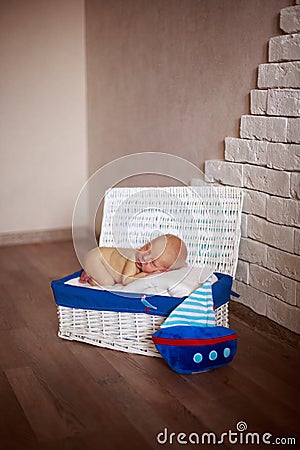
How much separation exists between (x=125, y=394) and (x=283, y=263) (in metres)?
0.86

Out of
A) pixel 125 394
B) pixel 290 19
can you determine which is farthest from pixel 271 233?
pixel 125 394

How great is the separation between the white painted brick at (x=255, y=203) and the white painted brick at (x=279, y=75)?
431mm

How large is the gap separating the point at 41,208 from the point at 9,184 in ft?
0.86

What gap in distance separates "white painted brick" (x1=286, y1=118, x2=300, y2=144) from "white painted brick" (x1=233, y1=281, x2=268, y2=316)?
0.65 m

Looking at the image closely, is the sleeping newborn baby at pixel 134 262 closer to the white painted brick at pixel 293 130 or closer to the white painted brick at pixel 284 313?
the white painted brick at pixel 284 313

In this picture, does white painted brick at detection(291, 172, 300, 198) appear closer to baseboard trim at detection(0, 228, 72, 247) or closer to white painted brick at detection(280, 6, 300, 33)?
white painted brick at detection(280, 6, 300, 33)

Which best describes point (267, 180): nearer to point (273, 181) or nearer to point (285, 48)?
point (273, 181)

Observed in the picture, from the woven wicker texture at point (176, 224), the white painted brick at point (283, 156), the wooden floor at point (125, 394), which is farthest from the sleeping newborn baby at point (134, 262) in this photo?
the white painted brick at point (283, 156)

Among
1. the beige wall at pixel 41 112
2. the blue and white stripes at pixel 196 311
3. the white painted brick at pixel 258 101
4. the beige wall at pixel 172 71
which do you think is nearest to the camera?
the blue and white stripes at pixel 196 311

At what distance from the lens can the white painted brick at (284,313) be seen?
247 centimetres

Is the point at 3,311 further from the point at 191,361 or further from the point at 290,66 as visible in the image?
the point at 290,66

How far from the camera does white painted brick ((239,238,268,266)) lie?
2656 millimetres

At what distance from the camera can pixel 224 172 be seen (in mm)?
2869

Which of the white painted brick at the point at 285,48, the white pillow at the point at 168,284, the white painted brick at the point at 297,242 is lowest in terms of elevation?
the white pillow at the point at 168,284
